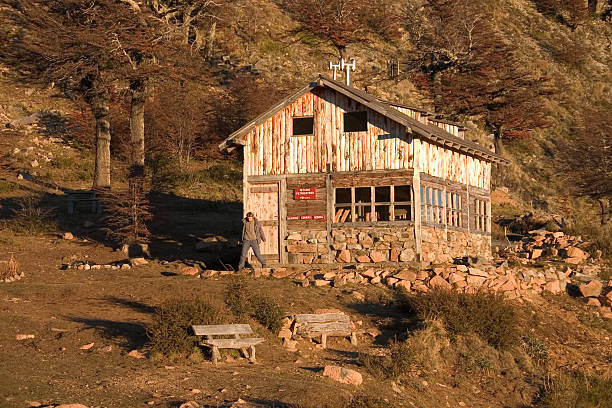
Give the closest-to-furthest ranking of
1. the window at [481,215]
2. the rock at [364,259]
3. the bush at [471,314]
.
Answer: the bush at [471,314]
the rock at [364,259]
the window at [481,215]

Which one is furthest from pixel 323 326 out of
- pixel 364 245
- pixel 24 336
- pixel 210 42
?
pixel 210 42

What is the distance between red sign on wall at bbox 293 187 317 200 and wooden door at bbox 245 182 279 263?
68 cm

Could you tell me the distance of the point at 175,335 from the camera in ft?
56.6

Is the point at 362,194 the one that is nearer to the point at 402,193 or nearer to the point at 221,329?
the point at 402,193

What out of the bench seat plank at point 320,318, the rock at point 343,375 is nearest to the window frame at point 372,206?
the bench seat plank at point 320,318

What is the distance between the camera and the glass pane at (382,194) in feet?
93.5

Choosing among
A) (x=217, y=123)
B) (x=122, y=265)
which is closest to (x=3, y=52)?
(x=217, y=123)

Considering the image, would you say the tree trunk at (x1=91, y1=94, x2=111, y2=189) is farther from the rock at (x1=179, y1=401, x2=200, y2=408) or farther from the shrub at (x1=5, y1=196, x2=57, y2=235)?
the rock at (x1=179, y1=401, x2=200, y2=408)

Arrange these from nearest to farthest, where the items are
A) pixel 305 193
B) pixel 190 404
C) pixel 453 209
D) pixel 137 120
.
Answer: pixel 190 404
pixel 305 193
pixel 453 209
pixel 137 120

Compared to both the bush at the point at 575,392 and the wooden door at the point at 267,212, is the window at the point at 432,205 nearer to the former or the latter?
the wooden door at the point at 267,212

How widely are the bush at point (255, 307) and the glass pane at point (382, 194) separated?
8.60 metres

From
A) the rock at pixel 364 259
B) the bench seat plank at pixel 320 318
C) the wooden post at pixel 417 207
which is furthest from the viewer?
the rock at pixel 364 259

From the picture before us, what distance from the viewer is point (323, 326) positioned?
20297 millimetres

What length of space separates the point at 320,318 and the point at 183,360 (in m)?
4.58
